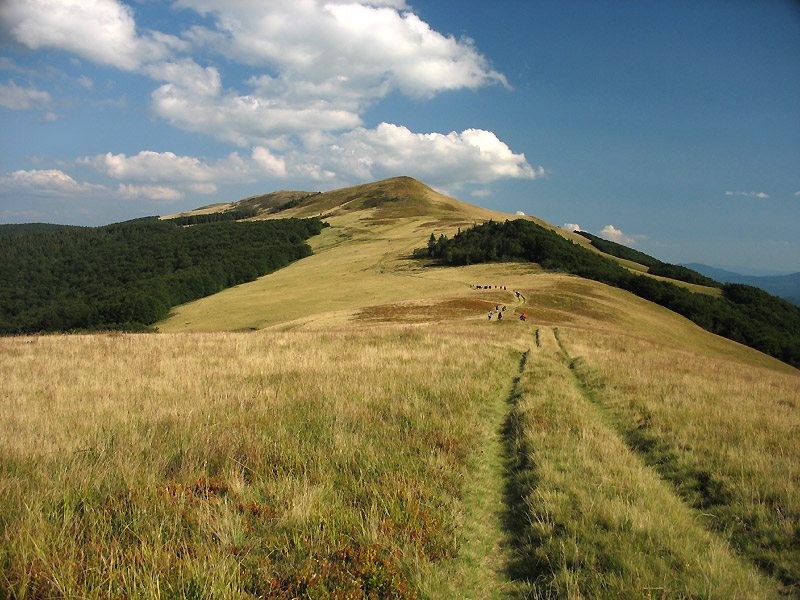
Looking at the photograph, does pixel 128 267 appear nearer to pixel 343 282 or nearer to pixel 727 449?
pixel 343 282

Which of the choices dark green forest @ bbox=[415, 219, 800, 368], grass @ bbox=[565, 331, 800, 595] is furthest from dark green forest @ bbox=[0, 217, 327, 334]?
grass @ bbox=[565, 331, 800, 595]

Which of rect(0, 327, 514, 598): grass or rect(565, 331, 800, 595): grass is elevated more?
rect(0, 327, 514, 598): grass

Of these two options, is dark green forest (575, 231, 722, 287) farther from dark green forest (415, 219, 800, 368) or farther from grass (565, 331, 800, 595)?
grass (565, 331, 800, 595)

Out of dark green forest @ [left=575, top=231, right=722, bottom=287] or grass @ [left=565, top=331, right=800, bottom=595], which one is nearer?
grass @ [left=565, top=331, right=800, bottom=595]

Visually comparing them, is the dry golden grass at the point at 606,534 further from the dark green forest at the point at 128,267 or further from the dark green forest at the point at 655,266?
the dark green forest at the point at 655,266

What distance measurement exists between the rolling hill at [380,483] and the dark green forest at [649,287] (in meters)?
62.0

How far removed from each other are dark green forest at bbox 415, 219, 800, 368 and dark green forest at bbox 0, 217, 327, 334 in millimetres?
61179

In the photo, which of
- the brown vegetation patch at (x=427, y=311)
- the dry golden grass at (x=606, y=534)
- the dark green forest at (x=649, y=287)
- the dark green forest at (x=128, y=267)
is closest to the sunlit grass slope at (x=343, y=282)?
the brown vegetation patch at (x=427, y=311)

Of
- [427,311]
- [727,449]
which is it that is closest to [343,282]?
[427,311]

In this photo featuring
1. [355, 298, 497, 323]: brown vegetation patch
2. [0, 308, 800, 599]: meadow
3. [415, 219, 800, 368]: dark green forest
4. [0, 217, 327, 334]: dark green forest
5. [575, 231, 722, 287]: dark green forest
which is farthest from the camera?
[575, 231, 722, 287]: dark green forest

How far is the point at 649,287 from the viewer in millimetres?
65750

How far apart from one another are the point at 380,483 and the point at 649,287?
75.1 meters

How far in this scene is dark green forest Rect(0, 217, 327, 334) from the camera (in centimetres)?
8925

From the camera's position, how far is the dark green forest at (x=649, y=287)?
6041 cm
